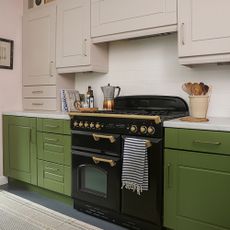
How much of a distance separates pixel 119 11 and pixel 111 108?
0.93 m

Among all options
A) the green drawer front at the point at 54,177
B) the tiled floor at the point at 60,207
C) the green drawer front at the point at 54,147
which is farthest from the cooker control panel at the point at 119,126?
the tiled floor at the point at 60,207

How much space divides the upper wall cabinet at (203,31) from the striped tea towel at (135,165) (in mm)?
762

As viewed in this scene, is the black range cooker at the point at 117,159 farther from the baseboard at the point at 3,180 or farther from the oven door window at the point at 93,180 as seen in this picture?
the baseboard at the point at 3,180

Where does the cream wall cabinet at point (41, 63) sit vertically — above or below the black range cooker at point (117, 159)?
above

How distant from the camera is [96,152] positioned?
2240 mm

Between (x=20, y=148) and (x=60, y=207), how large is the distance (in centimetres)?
84

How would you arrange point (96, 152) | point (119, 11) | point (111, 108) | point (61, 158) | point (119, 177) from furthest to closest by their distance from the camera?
point (111, 108) < point (61, 158) < point (119, 11) < point (96, 152) < point (119, 177)

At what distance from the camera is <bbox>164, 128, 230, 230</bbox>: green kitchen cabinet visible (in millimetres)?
1672

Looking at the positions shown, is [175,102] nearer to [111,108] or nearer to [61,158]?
[111,108]

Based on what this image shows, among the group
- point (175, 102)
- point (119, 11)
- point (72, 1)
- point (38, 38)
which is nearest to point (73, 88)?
point (38, 38)

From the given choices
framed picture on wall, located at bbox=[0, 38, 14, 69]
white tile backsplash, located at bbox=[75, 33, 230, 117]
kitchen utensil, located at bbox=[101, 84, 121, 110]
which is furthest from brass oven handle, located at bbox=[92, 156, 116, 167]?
framed picture on wall, located at bbox=[0, 38, 14, 69]

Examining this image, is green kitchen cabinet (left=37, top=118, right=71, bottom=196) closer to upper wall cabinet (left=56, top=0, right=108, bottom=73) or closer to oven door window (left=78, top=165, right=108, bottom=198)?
oven door window (left=78, top=165, right=108, bottom=198)

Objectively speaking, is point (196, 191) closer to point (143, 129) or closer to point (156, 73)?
point (143, 129)

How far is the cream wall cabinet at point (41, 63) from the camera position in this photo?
3006 millimetres
